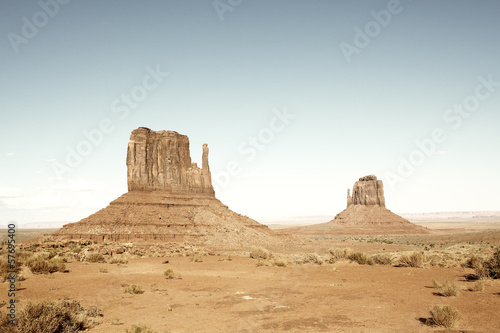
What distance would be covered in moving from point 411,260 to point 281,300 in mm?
12012

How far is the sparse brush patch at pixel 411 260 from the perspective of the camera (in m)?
21.8

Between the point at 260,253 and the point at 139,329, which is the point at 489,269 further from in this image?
the point at 260,253

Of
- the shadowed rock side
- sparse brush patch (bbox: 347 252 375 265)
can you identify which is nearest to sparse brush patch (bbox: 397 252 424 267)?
sparse brush patch (bbox: 347 252 375 265)

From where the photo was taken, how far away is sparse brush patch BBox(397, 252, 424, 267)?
21844 mm

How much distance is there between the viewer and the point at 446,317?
9367mm

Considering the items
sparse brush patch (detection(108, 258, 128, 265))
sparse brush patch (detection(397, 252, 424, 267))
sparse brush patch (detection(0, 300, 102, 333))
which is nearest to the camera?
sparse brush patch (detection(0, 300, 102, 333))

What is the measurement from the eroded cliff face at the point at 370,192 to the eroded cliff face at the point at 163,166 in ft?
268

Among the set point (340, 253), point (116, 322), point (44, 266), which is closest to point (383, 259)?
point (340, 253)

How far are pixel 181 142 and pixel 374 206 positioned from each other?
8856 centimetres

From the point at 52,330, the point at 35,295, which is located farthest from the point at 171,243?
the point at 52,330

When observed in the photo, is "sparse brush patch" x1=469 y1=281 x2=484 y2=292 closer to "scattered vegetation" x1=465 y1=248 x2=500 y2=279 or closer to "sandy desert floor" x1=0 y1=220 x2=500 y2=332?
"sandy desert floor" x1=0 y1=220 x2=500 y2=332

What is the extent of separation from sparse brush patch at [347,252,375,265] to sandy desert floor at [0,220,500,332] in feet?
8.17

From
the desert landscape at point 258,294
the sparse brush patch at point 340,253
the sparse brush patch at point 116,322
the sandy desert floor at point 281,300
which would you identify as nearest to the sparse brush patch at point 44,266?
the desert landscape at point 258,294

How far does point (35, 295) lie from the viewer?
13703 millimetres
